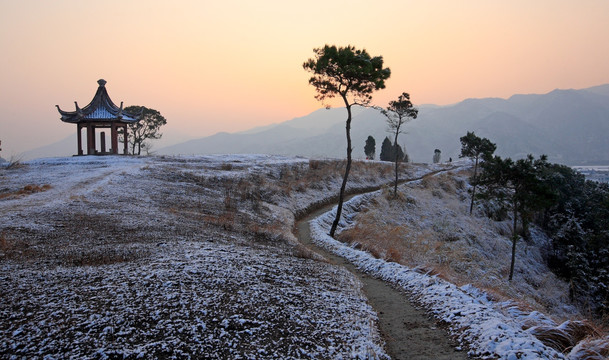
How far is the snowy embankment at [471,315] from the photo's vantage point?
602 cm

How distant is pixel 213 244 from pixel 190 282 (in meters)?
4.15

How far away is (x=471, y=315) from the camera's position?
25.5ft

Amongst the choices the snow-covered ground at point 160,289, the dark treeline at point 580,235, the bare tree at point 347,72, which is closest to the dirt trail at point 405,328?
the snow-covered ground at point 160,289

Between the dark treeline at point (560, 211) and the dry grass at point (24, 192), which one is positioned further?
the dark treeline at point (560, 211)

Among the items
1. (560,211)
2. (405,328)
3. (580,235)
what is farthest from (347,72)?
(560,211)

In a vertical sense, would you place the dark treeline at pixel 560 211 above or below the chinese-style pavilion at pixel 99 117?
below

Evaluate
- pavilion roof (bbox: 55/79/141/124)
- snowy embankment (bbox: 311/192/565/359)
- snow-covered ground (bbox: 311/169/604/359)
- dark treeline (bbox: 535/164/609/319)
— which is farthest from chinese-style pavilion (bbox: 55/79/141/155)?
dark treeline (bbox: 535/164/609/319)

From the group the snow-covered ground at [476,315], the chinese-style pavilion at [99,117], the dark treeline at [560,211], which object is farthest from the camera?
the chinese-style pavilion at [99,117]

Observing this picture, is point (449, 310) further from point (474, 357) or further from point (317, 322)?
point (317, 322)

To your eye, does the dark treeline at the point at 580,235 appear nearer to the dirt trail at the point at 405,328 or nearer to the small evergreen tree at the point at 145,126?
the dirt trail at the point at 405,328

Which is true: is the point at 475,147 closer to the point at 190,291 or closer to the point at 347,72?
the point at 347,72

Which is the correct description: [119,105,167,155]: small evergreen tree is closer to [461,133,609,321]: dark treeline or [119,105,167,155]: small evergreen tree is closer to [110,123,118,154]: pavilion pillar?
[110,123,118,154]: pavilion pillar

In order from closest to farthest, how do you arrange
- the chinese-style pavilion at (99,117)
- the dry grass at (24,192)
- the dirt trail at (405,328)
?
1. the dirt trail at (405,328)
2. the dry grass at (24,192)
3. the chinese-style pavilion at (99,117)

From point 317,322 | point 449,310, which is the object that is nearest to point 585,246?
point 449,310
